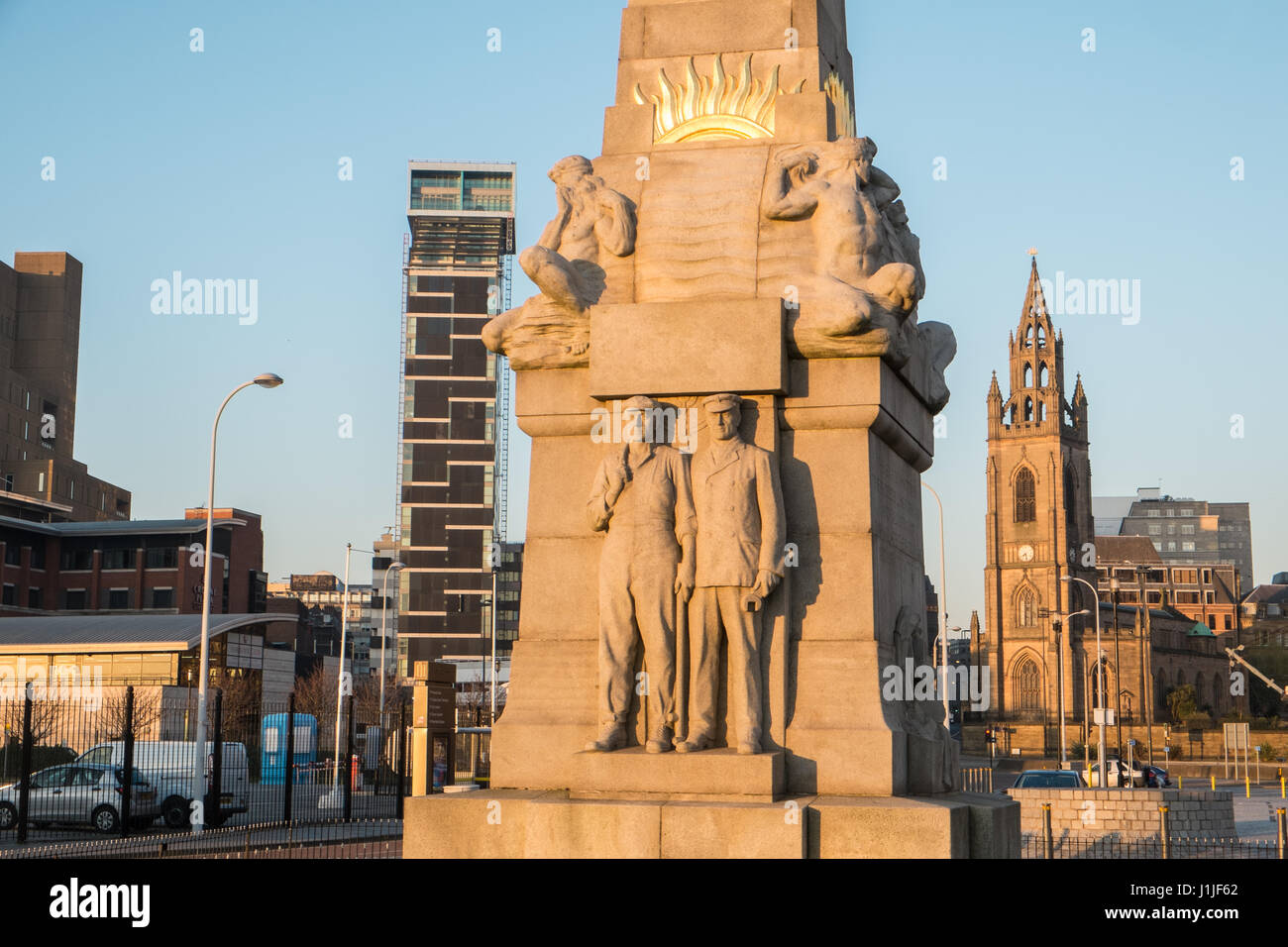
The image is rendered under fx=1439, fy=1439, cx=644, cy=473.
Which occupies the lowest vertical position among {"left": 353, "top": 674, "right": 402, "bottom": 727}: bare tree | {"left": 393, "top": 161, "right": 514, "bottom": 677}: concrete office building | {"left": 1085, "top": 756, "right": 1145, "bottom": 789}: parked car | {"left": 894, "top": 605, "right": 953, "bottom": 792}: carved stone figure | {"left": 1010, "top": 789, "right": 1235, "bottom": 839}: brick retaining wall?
{"left": 1085, "top": 756, "right": 1145, "bottom": 789}: parked car

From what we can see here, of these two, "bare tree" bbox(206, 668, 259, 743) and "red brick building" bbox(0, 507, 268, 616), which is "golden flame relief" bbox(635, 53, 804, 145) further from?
"red brick building" bbox(0, 507, 268, 616)

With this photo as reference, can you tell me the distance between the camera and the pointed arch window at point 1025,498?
559ft

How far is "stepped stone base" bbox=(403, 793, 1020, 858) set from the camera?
8406 mm

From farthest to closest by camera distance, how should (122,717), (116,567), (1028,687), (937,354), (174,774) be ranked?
1. (1028,687)
2. (116,567)
3. (122,717)
4. (174,774)
5. (937,354)

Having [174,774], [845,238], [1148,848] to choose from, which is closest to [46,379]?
[174,774]

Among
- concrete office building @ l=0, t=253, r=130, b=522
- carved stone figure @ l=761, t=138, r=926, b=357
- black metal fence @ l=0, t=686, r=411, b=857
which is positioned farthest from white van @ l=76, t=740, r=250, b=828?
concrete office building @ l=0, t=253, r=130, b=522

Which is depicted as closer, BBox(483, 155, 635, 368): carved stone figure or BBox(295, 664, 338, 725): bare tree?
BBox(483, 155, 635, 368): carved stone figure

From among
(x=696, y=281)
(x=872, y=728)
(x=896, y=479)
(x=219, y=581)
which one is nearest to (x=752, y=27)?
(x=696, y=281)

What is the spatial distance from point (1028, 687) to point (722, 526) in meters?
157

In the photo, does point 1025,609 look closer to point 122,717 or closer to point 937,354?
point 122,717

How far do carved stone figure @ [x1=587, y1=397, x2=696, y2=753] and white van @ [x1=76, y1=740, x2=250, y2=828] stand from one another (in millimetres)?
21685

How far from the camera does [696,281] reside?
→ 10039 mm

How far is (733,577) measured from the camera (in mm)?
9062
